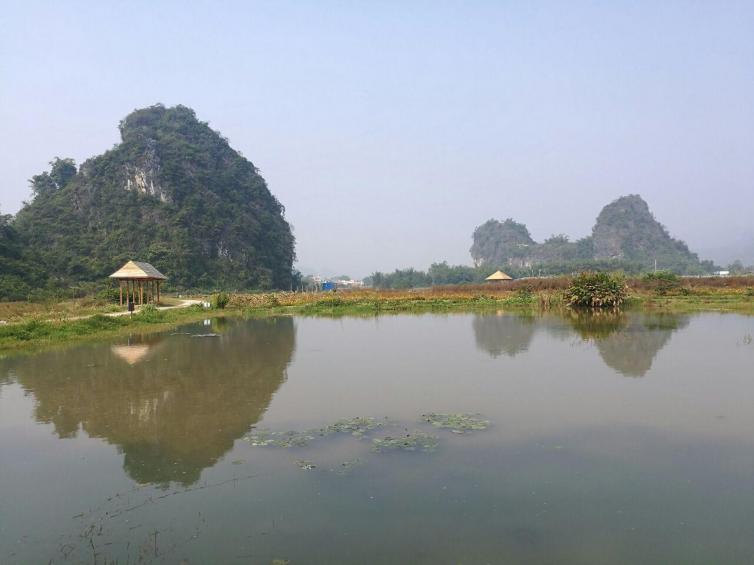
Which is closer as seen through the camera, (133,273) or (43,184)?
(133,273)

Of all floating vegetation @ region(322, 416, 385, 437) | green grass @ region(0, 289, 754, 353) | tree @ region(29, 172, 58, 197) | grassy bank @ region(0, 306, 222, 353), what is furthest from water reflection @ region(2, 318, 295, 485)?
tree @ region(29, 172, 58, 197)

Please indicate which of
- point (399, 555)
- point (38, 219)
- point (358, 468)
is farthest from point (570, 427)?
point (38, 219)

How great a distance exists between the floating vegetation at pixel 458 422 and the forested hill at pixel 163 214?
4885cm

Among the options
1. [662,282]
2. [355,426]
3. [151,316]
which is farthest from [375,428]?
[662,282]

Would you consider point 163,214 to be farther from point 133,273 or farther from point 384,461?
point 384,461

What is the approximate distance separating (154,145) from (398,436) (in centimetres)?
6986

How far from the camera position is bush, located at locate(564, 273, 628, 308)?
969 inches

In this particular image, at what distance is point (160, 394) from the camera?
8.75m

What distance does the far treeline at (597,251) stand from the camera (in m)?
98.7

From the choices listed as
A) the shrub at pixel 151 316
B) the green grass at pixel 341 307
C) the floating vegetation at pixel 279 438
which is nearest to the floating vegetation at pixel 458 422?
the floating vegetation at pixel 279 438

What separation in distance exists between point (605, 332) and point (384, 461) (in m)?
11.9

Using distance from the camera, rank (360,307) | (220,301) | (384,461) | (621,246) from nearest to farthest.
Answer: (384,461) → (360,307) → (220,301) → (621,246)

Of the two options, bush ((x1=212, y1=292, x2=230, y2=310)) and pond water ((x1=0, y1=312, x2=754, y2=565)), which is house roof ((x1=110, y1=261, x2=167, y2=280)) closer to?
bush ((x1=212, y1=292, x2=230, y2=310))

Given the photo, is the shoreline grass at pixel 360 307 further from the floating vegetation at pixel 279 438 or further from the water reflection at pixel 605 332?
the floating vegetation at pixel 279 438
